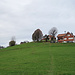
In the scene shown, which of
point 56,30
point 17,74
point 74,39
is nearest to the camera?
point 17,74

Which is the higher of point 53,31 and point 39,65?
point 53,31

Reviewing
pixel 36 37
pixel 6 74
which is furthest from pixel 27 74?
pixel 36 37

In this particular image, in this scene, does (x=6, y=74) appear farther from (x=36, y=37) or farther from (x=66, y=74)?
(x=36, y=37)

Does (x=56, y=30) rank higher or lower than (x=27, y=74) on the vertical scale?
higher

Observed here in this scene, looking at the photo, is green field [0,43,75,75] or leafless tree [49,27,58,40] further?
leafless tree [49,27,58,40]

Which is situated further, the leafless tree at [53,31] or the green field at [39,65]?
the leafless tree at [53,31]

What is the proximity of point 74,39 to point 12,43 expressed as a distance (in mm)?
46936

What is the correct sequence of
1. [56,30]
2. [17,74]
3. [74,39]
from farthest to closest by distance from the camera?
[56,30] < [74,39] < [17,74]

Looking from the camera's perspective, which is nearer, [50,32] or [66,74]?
[66,74]

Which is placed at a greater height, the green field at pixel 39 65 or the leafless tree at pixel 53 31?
the leafless tree at pixel 53 31

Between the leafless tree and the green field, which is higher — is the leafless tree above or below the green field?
above

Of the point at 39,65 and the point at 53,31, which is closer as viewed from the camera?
the point at 39,65

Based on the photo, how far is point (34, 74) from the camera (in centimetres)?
885

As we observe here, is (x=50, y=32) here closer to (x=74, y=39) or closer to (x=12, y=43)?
(x=74, y=39)
